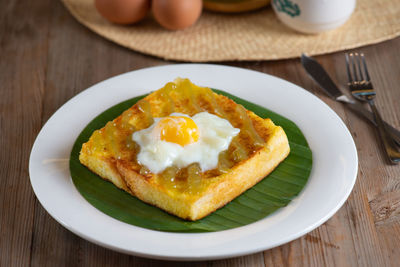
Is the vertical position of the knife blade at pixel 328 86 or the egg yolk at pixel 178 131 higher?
the egg yolk at pixel 178 131

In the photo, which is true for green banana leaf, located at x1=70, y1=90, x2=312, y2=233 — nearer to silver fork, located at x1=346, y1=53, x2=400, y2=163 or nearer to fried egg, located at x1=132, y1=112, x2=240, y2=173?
fried egg, located at x1=132, y1=112, x2=240, y2=173

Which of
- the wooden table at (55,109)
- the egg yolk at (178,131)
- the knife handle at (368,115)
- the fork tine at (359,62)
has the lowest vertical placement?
the wooden table at (55,109)

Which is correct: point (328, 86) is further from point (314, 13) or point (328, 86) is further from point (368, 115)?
point (314, 13)

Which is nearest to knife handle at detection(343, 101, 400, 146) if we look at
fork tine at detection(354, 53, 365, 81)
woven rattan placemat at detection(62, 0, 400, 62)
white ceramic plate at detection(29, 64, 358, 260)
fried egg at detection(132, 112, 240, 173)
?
fork tine at detection(354, 53, 365, 81)

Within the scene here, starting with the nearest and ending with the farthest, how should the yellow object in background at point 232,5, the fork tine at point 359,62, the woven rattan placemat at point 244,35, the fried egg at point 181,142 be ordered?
the fried egg at point 181,142, the fork tine at point 359,62, the woven rattan placemat at point 244,35, the yellow object in background at point 232,5

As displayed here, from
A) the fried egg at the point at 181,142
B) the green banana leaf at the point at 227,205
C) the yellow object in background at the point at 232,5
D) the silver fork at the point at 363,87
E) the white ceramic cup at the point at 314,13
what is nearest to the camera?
the green banana leaf at the point at 227,205

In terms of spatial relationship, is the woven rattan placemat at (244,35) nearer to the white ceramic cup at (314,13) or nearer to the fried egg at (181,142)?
the white ceramic cup at (314,13)

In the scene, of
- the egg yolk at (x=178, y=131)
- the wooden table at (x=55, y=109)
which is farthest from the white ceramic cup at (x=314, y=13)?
the egg yolk at (x=178, y=131)
